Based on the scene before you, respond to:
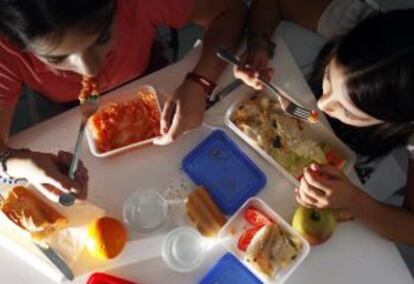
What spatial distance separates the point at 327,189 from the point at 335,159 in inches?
4.0

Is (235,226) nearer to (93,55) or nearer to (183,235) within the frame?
(183,235)

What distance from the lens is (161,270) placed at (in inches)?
41.3

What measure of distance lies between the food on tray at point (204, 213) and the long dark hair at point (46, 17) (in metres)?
0.40

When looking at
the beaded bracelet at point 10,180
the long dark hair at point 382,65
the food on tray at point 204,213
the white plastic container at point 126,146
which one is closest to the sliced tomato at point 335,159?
the long dark hair at point 382,65

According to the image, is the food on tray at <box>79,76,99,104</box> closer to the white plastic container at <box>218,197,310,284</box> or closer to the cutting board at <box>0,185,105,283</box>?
the cutting board at <box>0,185,105,283</box>

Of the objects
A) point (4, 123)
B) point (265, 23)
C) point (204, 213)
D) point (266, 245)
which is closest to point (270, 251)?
point (266, 245)

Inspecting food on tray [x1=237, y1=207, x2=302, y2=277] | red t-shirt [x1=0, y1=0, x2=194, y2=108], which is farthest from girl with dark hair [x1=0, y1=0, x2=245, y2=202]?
food on tray [x1=237, y1=207, x2=302, y2=277]

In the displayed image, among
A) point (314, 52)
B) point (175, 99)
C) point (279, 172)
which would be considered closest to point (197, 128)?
point (175, 99)

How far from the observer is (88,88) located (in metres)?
1.11

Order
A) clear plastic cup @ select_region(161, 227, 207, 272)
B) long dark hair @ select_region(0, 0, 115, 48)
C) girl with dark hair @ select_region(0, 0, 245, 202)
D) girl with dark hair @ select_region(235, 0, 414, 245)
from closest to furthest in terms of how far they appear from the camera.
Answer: long dark hair @ select_region(0, 0, 115, 48) → girl with dark hair @ select_region(0, 0, 245, 202) → girl with dark hair @ select_region(235, 0, 414, 245) → clear plastic cup @ select_region(161, 227, 207, 272)

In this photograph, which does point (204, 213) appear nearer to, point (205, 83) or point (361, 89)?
point (205, 83)

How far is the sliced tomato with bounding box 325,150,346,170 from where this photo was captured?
1108mm

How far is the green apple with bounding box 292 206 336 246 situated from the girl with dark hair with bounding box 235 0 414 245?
0.7 inches

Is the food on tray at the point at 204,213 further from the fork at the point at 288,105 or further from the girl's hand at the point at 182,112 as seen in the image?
the fork at the point at 288,105
